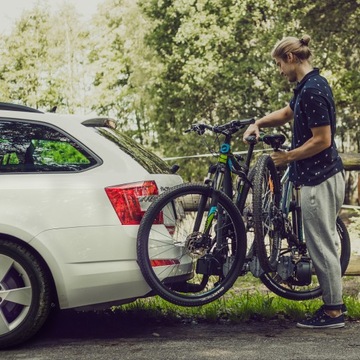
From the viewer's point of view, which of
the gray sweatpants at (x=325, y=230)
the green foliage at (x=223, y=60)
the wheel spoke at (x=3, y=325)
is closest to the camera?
the wheel spoke at (x=3, y=325)

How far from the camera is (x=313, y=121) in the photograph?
525cm

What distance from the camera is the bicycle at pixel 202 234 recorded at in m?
5.19

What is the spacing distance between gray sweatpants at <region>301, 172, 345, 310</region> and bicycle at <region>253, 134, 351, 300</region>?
23cm

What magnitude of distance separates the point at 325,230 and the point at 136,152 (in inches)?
55.3

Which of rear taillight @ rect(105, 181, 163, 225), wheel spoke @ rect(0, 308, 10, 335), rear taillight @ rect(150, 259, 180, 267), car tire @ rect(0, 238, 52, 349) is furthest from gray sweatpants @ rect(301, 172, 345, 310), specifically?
wheel spoke @ rect(0, 308, 10, 335)

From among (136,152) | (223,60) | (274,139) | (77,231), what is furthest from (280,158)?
(223,60)

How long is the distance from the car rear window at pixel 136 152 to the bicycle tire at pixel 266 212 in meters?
0.69

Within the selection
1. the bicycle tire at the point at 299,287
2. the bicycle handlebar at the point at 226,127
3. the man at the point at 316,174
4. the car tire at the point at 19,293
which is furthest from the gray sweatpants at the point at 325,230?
the car tire at the point at 19,293

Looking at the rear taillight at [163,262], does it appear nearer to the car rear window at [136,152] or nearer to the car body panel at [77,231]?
the car body panel at [77,231]

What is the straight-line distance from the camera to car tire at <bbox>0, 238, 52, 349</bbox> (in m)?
4.93

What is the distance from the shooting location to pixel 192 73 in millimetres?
27625

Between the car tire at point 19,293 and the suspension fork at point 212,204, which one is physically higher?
the suspension fork at point 212,204

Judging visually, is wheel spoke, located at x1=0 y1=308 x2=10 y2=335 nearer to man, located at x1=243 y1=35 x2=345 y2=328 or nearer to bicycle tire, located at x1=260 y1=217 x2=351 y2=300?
bicycle tire, located at x1=260 y1=217 x2=351 y2=300

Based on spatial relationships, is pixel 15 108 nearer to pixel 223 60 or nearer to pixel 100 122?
pixel 100 122
